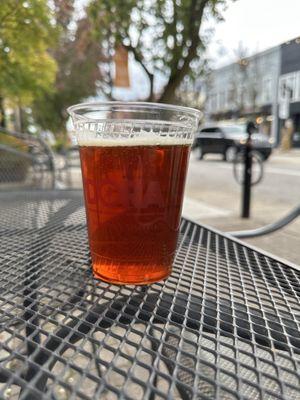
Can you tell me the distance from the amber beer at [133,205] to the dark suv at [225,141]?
→ 41.1 feet

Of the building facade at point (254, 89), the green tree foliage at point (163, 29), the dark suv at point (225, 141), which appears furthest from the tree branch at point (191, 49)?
the building facade at point (254, 89)

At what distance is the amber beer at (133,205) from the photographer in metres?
0.59

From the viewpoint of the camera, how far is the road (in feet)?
9.98

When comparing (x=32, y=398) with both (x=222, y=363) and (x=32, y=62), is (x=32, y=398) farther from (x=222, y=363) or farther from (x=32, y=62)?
(x=32, y=62)

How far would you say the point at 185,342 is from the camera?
1.60 ft

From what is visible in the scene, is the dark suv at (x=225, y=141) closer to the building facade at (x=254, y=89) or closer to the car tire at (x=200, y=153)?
the car tire at (x=200, y=153)

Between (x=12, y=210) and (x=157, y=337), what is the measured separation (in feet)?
3.34

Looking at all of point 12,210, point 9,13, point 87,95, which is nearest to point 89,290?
point 12,210

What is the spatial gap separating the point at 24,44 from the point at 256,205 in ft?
11.7

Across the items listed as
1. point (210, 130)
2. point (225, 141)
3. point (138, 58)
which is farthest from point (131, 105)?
point (210, 130)

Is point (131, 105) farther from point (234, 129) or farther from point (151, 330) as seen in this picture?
point (234, 129)

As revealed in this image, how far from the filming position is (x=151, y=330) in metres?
0.51

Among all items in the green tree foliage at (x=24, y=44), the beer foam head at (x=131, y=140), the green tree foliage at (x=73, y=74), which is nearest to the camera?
the beer foam head at (x=131, y=140)

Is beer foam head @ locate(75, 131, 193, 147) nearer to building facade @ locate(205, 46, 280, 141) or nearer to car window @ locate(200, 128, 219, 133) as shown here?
car window @ locate(200, 128, 219, 133)
